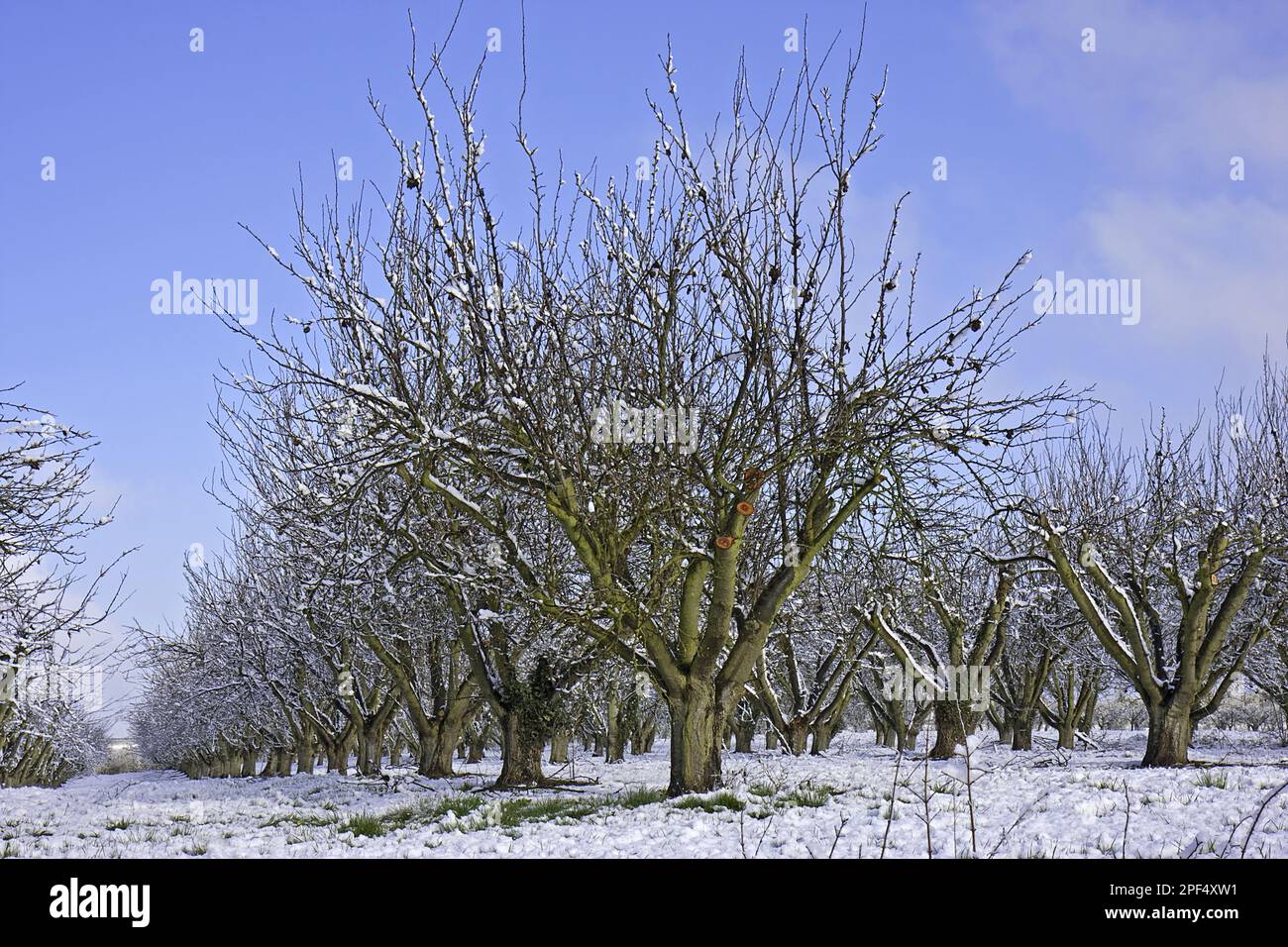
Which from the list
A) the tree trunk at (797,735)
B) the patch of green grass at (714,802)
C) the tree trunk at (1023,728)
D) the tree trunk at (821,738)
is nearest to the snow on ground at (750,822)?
the patch of green grass at (714,802)

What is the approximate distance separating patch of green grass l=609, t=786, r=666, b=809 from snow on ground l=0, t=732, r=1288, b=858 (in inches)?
1.5

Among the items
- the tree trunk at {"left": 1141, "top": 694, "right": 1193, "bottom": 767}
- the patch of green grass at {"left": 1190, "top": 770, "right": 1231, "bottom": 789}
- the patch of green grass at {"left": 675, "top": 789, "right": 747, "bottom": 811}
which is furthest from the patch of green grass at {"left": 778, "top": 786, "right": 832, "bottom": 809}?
the tree trunk at {"left": 1141, "top": 694, "right": 1193, "bottom": 767}

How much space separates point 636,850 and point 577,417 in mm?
4632

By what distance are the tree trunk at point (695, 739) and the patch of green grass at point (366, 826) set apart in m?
3.26

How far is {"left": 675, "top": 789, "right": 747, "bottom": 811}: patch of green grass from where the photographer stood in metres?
9.05

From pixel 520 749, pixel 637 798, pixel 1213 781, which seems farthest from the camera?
pixel 520 749

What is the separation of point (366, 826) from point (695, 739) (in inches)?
148

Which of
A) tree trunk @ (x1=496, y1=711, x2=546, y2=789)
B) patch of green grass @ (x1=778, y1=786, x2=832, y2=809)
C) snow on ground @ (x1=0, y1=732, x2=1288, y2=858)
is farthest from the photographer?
tree trunk @ (x1=496, y1=711, x2=546, y2=789)

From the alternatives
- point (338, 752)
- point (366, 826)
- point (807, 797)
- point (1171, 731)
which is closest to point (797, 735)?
point (1171, 731)

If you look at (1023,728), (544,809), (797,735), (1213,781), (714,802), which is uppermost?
(714,802)

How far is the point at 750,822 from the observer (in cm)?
811

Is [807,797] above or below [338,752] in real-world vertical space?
above

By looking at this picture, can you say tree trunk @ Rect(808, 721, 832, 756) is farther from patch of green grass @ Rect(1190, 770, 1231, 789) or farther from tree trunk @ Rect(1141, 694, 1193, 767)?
patch of green grass @ Rect(1190, 770, 1231, 789)

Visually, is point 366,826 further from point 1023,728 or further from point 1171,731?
point 1023,728
